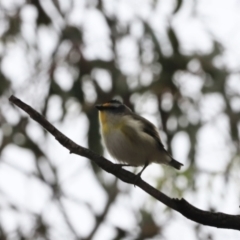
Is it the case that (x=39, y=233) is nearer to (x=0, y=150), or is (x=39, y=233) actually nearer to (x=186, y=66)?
(x=0, y=150)

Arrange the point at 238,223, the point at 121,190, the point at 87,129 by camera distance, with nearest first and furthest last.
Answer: the point at 238,223
the point at 87,129
the point at 121,190

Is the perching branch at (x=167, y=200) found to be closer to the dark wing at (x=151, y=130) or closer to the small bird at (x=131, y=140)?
the small bird at (x=131, y=140)

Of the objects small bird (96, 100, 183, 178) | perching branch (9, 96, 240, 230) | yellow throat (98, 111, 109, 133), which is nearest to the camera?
perching branch (9, 96, 240, 230)

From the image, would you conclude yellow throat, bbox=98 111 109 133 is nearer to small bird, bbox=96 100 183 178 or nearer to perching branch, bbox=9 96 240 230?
small bird, bbox=96 100 183 178

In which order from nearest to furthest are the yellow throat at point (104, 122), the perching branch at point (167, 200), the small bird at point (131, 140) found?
the perching branch at point (167, 200), the small bird at point (131, 140), the yellow throat at point (104, 122)

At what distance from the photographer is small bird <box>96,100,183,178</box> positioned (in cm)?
432

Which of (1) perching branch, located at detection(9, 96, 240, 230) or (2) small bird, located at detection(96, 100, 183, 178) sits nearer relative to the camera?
(1) perching branch, located at detection(9, 96, 240, 230)

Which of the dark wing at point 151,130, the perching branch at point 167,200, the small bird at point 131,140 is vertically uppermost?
the dark wing at point 151,130

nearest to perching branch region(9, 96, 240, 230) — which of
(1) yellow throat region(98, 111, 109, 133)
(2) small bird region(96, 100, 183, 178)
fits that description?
(2) small bird region(96, 100, 183, 178)

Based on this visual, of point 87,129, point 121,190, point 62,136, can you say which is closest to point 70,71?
point 87,129

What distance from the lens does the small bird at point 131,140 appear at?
4316mm

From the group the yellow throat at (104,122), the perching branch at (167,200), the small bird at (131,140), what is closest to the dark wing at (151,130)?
the small bird at (131,140)

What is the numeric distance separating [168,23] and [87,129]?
4.68 ft

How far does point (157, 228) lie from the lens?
620cm
